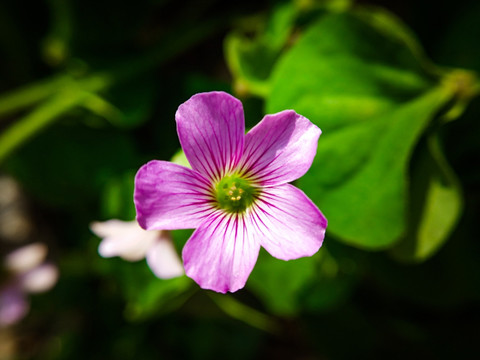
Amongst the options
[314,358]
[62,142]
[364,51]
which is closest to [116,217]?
[62,142]

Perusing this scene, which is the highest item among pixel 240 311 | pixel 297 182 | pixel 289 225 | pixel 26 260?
pixel 289 225

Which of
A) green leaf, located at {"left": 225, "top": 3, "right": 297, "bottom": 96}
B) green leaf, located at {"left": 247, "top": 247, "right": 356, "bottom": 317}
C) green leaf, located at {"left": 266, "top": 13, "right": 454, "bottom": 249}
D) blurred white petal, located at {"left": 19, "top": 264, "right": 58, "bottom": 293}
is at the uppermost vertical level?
green leaf, located at {"left": 225, "top": 3, "right": 297, "bottom": 96}

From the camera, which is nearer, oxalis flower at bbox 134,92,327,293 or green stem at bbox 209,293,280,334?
oxalis flower at bbox 134,92,327,293

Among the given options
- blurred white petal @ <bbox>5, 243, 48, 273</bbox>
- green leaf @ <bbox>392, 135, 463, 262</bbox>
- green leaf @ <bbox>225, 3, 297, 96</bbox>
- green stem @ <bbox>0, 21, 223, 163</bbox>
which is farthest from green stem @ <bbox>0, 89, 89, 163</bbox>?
green leaf @ <bbox>392, 135, 463, 262</bbox>

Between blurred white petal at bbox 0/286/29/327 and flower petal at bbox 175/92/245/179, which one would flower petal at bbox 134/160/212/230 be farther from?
blurred white petal at bbox 0/286/29/327

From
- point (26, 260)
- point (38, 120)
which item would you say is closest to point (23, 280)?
point (26, 260)

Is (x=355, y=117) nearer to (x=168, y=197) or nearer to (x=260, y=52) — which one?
(x=260, y=52)
